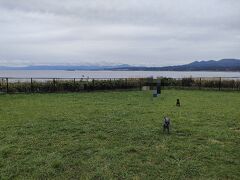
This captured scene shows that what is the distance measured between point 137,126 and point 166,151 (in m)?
2.62

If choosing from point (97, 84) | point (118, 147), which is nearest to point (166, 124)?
point (118, 147)

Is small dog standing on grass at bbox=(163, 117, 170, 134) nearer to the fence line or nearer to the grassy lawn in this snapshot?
the grassy lawn

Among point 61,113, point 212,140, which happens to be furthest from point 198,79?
point 212,140

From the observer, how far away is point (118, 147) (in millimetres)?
6613

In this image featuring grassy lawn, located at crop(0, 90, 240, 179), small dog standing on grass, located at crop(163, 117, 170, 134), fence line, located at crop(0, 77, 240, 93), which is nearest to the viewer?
grassy lawn, located at crop(0, 90, 240, 179)

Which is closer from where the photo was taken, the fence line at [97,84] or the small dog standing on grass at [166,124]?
the small dog standing on grass at [166,124]

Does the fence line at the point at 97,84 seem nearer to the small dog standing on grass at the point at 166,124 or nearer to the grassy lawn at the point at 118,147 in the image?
the grassy lawn at the point at 118,147

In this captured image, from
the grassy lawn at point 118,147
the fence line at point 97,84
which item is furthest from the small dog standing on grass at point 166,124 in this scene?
the fence line at point 97,84

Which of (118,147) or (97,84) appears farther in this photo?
Answer: (97,84)

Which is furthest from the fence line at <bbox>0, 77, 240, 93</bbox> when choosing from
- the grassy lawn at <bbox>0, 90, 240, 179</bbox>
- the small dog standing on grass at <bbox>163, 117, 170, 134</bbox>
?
the small dog standing on grass at <bbox>163, 117, 170, 134</bbox>

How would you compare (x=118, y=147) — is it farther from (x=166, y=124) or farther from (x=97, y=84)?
(x=97, y=84)

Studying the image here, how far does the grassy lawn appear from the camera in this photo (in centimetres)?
514

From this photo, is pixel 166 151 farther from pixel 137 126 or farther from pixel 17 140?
pixel 17 140

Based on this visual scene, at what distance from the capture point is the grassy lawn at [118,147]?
16.9 ft
